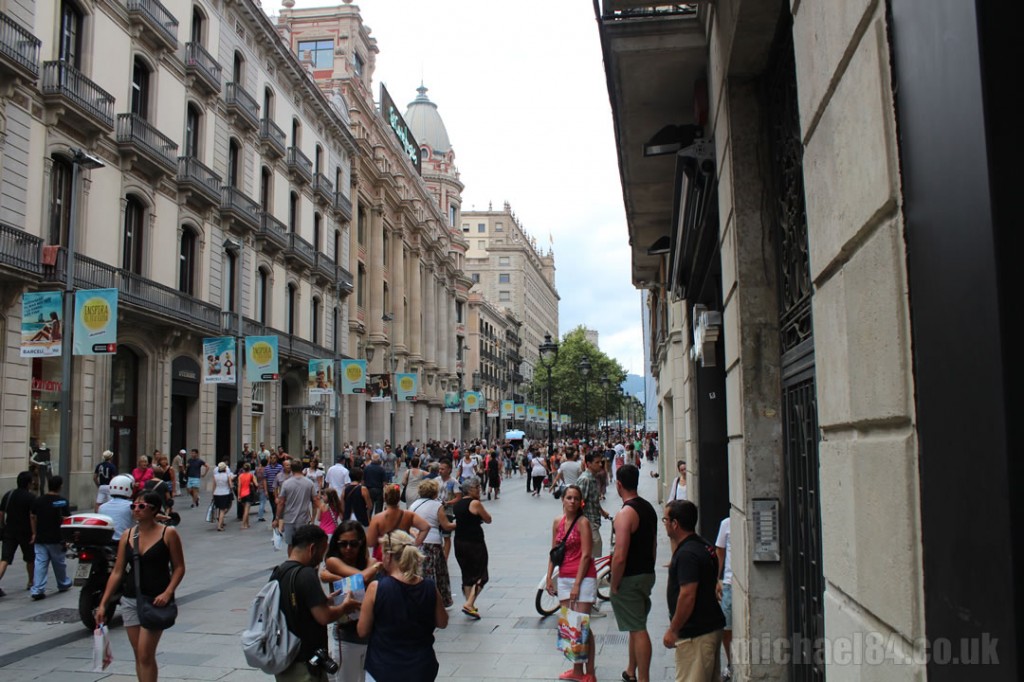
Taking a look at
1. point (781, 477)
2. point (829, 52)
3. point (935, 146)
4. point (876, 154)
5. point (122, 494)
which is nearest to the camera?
point (935, 146)

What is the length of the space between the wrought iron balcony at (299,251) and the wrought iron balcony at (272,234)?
54 centimetres

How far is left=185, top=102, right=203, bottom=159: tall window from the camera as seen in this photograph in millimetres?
29938

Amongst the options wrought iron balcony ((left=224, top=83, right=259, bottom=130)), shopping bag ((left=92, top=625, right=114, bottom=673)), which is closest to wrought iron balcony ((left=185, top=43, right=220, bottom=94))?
wrought iron balcony ((left=224, top=83, right=259, bottom=130))

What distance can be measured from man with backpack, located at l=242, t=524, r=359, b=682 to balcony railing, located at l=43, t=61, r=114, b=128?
21.1 meters

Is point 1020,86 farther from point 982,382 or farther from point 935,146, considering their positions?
point 982,382

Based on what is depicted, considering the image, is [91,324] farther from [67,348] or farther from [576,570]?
[576,570]

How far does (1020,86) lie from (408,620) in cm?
412

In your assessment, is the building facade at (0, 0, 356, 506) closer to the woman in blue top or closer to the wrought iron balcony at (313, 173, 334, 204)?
the wrought iron balcony at (313, 173, 334, 204)

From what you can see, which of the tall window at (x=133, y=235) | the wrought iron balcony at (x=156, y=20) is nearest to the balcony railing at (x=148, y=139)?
the tall window at (x=133, y=235)

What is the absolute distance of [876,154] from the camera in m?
2.34

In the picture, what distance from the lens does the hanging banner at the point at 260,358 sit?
2609 cm

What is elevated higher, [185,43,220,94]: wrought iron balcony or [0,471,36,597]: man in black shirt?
[185,43,220,94]: wrought iron balcony

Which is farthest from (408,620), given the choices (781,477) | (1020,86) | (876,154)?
(1020,86)

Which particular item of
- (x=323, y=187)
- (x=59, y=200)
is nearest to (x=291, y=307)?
(x=323, y=187)
